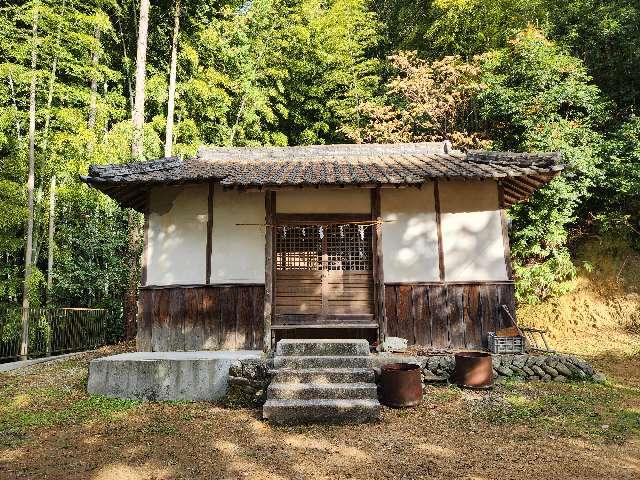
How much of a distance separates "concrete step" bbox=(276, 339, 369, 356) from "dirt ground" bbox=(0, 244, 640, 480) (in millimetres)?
1126

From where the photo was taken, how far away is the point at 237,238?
8.48 meters

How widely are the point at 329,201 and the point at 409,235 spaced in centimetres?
177

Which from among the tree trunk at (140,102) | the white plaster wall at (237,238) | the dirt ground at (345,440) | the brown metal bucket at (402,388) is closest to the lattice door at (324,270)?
the white plaster wall at (237,238)

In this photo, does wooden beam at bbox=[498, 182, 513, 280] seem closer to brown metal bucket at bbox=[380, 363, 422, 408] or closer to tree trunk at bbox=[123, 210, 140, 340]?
brown metal bucket at bbox=[380, 363, 422, 408]

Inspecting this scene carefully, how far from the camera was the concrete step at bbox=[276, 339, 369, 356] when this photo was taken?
7043 mm

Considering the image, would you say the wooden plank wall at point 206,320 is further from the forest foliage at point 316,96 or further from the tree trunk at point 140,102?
the tree trunk at point 140,102

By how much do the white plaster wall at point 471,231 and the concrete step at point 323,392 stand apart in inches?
126

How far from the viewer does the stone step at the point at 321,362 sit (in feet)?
22.2

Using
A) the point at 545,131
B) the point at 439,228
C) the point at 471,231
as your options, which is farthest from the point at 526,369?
the point at 545,131

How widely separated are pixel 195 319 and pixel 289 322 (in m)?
1.87

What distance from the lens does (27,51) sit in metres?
10.8

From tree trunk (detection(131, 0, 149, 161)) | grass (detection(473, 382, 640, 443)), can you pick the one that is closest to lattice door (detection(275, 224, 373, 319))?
grass (detection(473, 382, 640, 443))

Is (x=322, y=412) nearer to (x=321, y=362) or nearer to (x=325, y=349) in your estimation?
(x=321, y=362)

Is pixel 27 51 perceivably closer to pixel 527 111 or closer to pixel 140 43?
pixel 140 43
